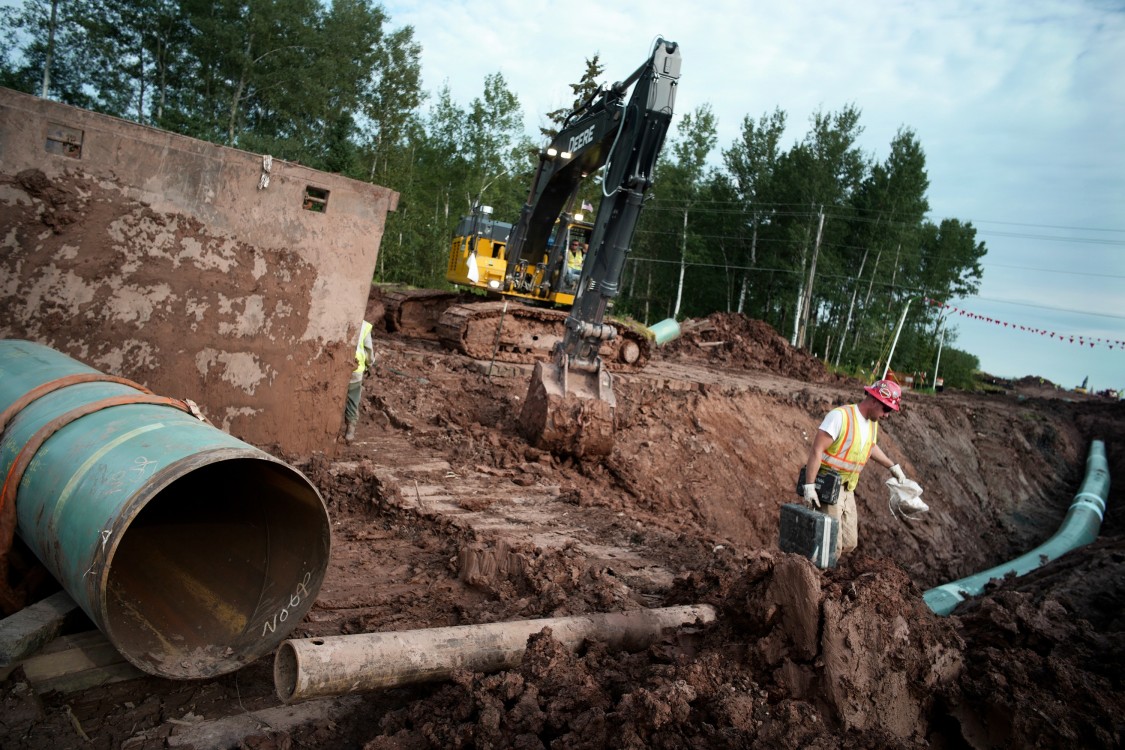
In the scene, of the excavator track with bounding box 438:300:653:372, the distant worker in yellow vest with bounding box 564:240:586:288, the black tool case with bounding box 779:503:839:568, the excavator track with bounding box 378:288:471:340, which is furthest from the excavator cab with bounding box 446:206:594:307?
the black tool case with bounding box 779:503:839:568

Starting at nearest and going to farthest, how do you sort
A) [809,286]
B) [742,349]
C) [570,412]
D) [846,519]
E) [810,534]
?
1. [810,534]
2. [846,519]
3. [570,412]
4. [742,349]
5. [809,286]

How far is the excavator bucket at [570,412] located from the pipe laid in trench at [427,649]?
4342 millimetres

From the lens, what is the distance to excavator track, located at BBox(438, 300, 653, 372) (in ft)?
39.2

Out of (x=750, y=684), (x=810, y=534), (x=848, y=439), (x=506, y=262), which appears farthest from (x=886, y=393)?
(x=506, y=262)

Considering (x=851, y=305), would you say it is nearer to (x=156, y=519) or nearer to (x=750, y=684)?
(x=750, y=684)

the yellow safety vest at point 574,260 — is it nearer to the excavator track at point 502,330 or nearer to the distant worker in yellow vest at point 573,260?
the distant worker in yellow vest at point 573,260

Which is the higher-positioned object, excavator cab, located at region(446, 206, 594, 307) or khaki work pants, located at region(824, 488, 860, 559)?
excavator cab, located at region(446, 206, 594, 307)

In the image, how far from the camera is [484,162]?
3456 centimetres

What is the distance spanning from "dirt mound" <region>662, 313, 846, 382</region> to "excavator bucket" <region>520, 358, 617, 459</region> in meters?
12.5

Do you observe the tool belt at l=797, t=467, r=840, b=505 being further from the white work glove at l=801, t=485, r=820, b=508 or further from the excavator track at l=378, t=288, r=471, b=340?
the excavator track at l=378, t=288, r=471, b=340

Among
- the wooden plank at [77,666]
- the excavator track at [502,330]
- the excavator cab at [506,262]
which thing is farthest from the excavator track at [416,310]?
the wooden plank at [77,666]

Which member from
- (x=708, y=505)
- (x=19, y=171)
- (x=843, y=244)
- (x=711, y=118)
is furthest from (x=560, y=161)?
(x=711, y=118)

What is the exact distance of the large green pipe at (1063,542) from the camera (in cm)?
623

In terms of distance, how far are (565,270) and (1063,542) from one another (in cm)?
838
